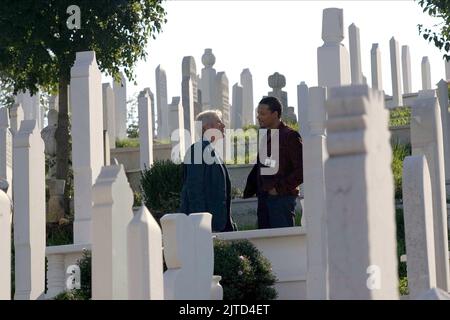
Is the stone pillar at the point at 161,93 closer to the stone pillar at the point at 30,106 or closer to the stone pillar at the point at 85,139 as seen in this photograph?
the stone pillar at the point at 30,106

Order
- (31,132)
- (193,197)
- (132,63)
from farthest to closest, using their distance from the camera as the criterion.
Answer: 1. (132,63)
2. (193,197)
3. (31,132)

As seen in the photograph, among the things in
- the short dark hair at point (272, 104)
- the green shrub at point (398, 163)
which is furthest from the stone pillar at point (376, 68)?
the short dark hair at point (272, 104)

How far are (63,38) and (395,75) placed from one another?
479 inches

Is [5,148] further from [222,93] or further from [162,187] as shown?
[222,93]

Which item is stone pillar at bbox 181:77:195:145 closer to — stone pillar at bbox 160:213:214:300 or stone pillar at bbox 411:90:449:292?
stone pillar at bbox 411:90:449:292

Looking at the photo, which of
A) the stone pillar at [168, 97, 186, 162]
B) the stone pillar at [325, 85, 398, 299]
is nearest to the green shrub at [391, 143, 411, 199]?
the stone pillar at [168, 97, 186, 162]

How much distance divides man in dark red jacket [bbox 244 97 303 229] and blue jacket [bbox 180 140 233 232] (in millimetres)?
325

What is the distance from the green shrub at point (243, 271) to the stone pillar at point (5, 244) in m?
2.05

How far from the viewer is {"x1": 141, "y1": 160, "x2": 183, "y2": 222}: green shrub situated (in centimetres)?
1568

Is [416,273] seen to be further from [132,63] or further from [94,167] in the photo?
[132,63]
